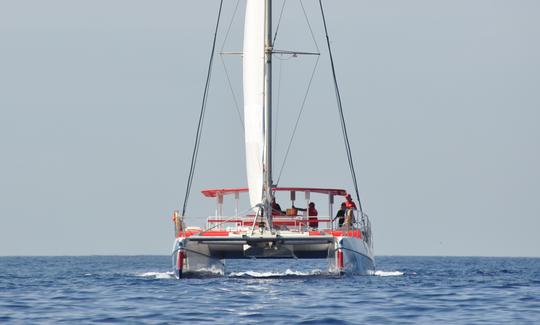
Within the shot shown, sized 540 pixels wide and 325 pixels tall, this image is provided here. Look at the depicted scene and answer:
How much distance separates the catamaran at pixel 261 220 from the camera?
3281 cm

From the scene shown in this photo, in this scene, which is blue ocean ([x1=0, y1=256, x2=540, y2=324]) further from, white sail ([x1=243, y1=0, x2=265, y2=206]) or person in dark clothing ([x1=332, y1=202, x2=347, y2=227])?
white sail ([x1=243, y1=0, x2=265, y2=206])

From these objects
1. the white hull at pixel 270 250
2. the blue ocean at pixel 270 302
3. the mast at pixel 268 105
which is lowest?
the blue ocean at pixel 270 302

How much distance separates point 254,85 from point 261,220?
4140 millimetres

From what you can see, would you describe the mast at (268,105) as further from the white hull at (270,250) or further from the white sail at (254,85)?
the white hull at (270,250)

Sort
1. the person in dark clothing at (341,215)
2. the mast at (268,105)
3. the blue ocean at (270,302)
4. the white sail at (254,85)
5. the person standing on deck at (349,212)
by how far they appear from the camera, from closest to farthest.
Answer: the blue ocean at (270,302)
the person standing on deck at (349,212)
the mast at (268,105)
the white sail at (254,85)
the person in dark clothing at (341,215)

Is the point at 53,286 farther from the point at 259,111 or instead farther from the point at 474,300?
the point at 474,300

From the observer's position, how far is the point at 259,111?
115 feet

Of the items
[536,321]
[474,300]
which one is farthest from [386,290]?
[536,321]

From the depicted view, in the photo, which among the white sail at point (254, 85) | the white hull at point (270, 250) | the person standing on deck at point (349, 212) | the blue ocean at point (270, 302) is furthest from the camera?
the white sail at point (254, 85)

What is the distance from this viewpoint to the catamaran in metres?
32.8

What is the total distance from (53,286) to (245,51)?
8669mm

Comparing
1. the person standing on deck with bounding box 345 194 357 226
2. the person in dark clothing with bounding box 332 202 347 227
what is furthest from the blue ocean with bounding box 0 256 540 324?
the person in dark clothing with bounding box 332 202 347 227

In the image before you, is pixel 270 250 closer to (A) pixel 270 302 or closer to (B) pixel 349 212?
(B) pixel 349 212

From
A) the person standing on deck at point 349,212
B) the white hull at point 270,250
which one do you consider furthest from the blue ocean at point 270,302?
the person standing on deck at point 349,212
